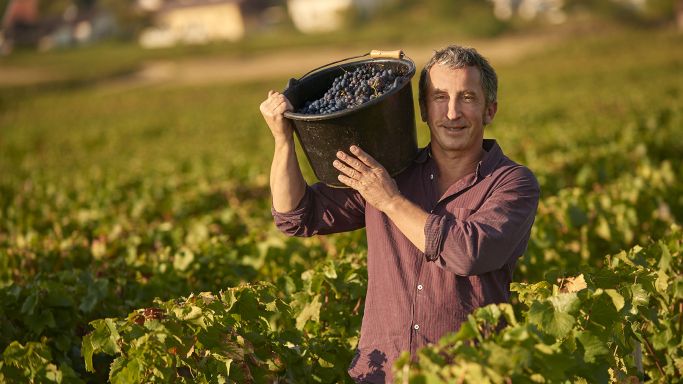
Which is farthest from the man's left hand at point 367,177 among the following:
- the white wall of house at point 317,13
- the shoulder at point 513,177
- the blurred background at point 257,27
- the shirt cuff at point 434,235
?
the white wall of house at point 317,13

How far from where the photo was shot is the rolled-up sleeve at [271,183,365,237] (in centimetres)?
323

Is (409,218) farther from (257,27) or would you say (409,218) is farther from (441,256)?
(257,27)

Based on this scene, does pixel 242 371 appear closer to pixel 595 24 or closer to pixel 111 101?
pixel 111 101

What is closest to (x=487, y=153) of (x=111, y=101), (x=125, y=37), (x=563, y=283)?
(x=563, y=283)

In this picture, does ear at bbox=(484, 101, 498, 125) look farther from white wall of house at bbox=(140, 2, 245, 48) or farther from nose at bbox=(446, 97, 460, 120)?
white wall of house at bbox=(140, 2, 245, 48)

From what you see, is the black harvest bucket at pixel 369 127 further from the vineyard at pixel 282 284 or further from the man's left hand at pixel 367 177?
the vineyard at pixel 282 284

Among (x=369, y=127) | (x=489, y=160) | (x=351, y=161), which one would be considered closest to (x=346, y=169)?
(x=351, y=161)

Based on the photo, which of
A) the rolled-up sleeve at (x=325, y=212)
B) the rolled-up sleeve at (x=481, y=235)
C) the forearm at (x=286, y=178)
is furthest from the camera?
the rolled-up sleeve at (x=325, y=212)

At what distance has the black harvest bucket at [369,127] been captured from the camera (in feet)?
9.64

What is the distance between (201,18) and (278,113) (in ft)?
339

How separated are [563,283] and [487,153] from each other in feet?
2.21

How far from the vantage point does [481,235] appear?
2664 mm

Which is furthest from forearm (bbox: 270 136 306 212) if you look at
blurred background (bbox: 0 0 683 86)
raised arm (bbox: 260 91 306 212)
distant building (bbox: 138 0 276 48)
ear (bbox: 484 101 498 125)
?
distant building (bbox: 138 0 276 48)

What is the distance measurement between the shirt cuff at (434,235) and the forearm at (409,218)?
20 mm
